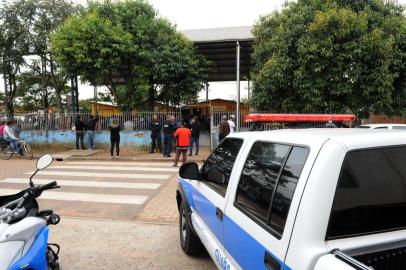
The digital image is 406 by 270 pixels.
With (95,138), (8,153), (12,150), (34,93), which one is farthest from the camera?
(34,93)

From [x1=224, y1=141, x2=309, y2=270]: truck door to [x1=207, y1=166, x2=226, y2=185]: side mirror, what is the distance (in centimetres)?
37

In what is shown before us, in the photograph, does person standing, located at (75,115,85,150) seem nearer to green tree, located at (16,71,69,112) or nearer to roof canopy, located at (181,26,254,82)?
roof canopy, located at (181,26,254,82)

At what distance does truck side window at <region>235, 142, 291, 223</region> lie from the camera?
98.0 inches

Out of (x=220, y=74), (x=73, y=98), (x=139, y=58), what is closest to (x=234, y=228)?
(x=139, y=58)

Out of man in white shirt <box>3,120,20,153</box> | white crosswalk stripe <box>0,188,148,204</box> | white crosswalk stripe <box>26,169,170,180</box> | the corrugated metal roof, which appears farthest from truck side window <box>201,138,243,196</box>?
the corrugated metal roof

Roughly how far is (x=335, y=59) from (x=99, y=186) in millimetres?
9781

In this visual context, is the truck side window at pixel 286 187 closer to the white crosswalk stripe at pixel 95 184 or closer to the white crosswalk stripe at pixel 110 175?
the white crosswalk stripe at pixel 95 184

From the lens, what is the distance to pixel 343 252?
1.91m

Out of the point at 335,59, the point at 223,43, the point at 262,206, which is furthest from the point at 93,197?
the point at 223,43

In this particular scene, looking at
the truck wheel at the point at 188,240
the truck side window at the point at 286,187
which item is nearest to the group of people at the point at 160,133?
the truck wheel at the point at 188,240

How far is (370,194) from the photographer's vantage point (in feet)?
6.92

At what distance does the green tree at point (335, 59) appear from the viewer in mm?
14273

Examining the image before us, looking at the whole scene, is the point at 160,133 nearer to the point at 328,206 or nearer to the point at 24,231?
the point at 24,231

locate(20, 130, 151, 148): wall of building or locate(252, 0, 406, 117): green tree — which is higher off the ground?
locate(252, 0, 406, 117): green tree
